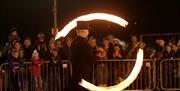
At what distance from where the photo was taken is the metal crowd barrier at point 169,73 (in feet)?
53.6

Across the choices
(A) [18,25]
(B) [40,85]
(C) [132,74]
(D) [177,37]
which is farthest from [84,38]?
(A) [18,25]

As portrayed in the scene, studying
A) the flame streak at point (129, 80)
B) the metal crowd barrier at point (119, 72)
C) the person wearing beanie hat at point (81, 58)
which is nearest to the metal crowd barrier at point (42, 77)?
the metal crowd barrier at point (119, 72)

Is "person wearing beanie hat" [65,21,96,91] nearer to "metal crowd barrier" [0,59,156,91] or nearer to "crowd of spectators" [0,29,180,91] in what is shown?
"crowd of spectators" [0,29,180,91]

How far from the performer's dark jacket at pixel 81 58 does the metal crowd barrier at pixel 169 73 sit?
11.7 feet

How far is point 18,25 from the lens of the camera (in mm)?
22203

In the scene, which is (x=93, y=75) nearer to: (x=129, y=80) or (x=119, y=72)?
(x=119, y=72)

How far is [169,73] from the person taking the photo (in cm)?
1647

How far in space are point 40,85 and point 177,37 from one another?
6.41 meters

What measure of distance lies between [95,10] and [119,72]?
6.66 meters

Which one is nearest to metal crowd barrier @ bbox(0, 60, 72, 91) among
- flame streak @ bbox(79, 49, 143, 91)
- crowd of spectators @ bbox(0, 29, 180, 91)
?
crowd of spectators @ bbox(0, 29, 180, 91)

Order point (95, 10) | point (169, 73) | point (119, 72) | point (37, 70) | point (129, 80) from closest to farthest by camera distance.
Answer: point (129, 80), point (37, 70), point (119, 72), point (169, 73), point (95, 10)

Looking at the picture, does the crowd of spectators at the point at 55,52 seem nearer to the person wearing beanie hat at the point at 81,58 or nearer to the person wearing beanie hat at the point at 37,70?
the person wearing beanie hat at the point at 37,70

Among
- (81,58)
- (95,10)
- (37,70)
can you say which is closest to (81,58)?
(81,58)

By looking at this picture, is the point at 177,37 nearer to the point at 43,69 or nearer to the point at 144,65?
the point at 144,65
